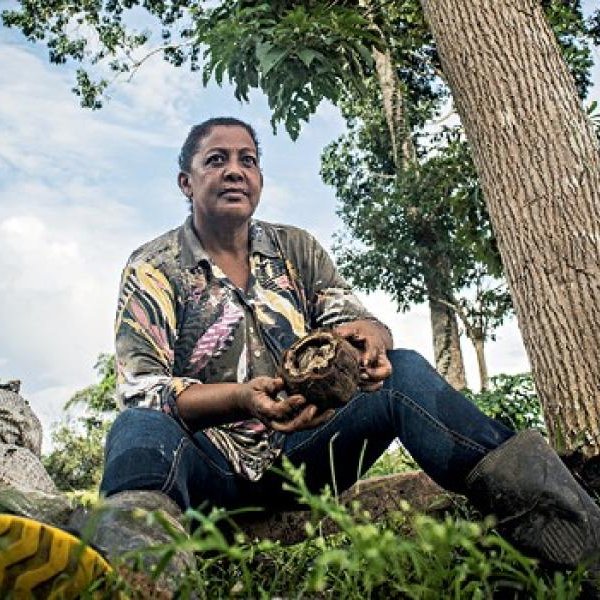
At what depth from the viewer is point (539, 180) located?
4.62 m

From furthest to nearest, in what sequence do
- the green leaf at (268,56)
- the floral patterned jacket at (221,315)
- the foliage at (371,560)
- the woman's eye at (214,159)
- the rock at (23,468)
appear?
the green leaf at (268,56) → the rock at (23,468) → the woman's eye at (214,159) → the floral patterned jacket at (221,315) → the foliage at (371,560)

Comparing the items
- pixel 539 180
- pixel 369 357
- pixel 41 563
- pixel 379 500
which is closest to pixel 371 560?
pixel 41 563

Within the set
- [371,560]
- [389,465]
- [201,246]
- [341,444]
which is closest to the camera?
[371,560]

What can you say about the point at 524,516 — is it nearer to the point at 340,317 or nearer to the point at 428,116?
the point at 340,317

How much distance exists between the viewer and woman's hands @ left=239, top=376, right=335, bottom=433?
92.0 inches

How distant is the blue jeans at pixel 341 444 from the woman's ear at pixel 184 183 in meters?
0.94

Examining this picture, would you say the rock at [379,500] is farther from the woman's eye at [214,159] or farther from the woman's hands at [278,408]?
the woman's eye at [214,159]

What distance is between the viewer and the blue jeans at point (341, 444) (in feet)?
7.72

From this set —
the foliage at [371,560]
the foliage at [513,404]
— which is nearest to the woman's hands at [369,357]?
the foliage at [371,560]

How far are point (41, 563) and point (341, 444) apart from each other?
4.71 feet

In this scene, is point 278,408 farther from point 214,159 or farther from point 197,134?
point 197,134

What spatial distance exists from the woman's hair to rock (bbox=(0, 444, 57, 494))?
3.20m

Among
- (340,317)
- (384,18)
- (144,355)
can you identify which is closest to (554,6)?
(384,18)

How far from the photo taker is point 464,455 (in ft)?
7.97
